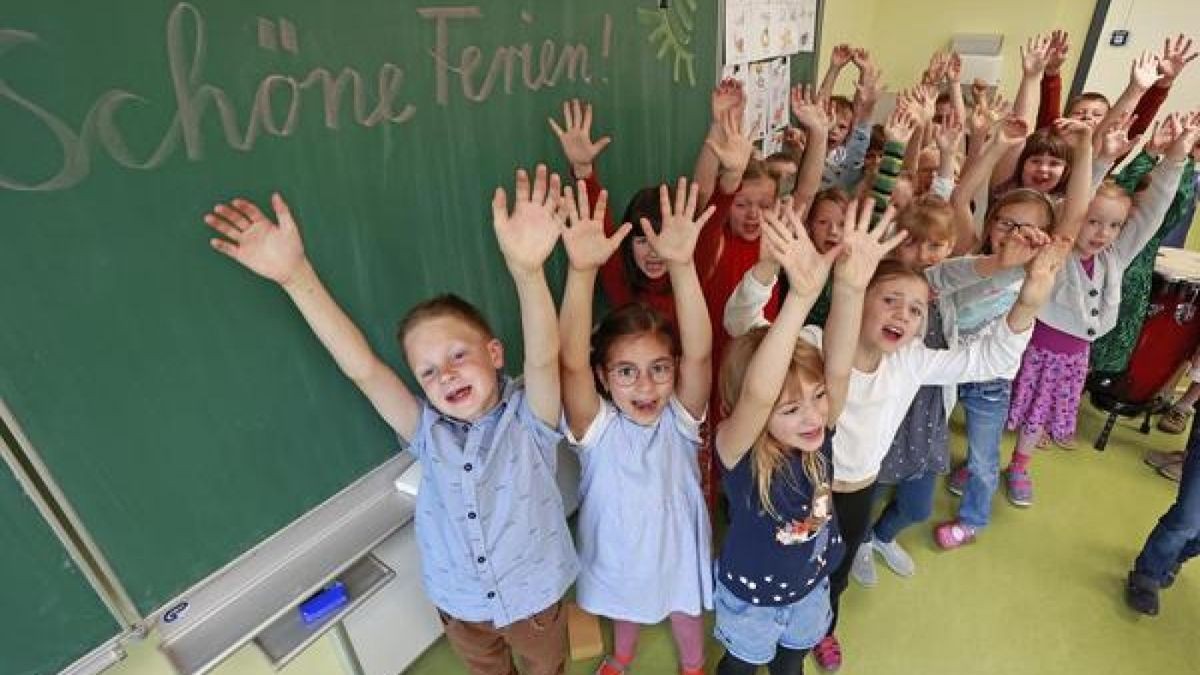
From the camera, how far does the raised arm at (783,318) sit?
108cm

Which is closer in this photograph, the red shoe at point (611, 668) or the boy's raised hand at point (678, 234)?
the boy's raised hand at point (678, 234)

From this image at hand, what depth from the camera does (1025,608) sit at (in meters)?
1.93

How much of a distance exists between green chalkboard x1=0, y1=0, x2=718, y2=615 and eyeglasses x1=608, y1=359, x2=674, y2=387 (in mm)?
401

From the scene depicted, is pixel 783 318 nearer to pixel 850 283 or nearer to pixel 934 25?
pixel 850 283

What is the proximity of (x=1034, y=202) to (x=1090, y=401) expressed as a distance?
163 centimetres

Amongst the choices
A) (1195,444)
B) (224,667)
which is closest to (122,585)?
(224,667)

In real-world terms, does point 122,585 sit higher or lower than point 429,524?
higher

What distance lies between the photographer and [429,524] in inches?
49.4

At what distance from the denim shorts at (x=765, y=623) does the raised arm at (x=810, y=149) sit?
1.18m

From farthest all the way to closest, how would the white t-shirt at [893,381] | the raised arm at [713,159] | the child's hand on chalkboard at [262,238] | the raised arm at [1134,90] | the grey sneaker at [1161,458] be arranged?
1. the grey sneaker at [1161,458]
2. the raised arm at [1134,90]
3. the raised arm at [713,159]
4. the white t-shirt at [893,381]
5. the child's hand on chalkboard at [262,238]

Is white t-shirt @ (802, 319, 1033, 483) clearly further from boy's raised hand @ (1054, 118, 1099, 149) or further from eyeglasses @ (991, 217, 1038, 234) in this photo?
boy's raised hand @ (1054, 118, 1099, 149)

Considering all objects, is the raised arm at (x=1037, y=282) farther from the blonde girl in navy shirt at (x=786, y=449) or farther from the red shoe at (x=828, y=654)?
the red shoe at (x=828, y=654)

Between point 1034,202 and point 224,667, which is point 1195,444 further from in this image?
point 224,667

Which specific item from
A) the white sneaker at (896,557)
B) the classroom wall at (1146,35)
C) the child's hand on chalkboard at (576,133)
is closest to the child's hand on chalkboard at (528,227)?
the child's hand on chalkboard at (576,133)
